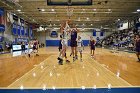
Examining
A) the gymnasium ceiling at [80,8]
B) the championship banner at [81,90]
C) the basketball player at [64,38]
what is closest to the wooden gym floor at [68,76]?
the championship banner at [81,90]

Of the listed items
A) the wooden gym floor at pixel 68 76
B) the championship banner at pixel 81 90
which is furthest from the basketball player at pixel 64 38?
the championship banner at pixel 81 90

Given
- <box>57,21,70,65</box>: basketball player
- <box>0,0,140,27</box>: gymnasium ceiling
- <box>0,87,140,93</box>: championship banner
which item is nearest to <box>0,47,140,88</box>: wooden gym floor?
<box>0,87,140,93</box>: championship banner

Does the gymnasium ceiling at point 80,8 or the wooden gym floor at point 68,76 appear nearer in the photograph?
the wooden gym floor at point 68,76

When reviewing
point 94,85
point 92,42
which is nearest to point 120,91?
point 94,85

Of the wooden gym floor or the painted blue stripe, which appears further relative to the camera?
the wooden gym floor

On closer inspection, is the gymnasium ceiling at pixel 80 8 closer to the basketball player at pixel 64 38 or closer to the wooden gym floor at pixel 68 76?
the basketball player at pixel 64 38

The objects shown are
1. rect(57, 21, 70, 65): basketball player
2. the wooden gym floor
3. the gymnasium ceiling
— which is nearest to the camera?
the wooden gym floor

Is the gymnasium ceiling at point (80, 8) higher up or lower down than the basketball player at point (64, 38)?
higher up

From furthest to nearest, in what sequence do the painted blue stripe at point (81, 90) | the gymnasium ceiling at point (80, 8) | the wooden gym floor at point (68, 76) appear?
the gymnasium ceiling at point (80, 8) < the wooden gym floor at point (68, 76) < the painted blue stripe at point (81, 90)

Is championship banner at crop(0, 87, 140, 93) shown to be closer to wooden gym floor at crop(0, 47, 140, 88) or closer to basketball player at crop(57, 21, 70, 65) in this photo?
wooden gym floor at crop(0, 47, 140, 88)

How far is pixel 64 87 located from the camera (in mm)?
5574

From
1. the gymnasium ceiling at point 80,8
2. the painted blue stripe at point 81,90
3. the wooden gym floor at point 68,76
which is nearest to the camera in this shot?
the painted blue stripe at point 81,90

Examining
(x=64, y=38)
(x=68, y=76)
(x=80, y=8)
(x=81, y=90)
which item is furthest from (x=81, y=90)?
(x=80, y=8)

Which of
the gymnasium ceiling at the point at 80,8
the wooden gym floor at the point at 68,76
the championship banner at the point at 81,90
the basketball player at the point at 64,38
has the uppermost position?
the gymnasium ceiling at the point at 80,8
